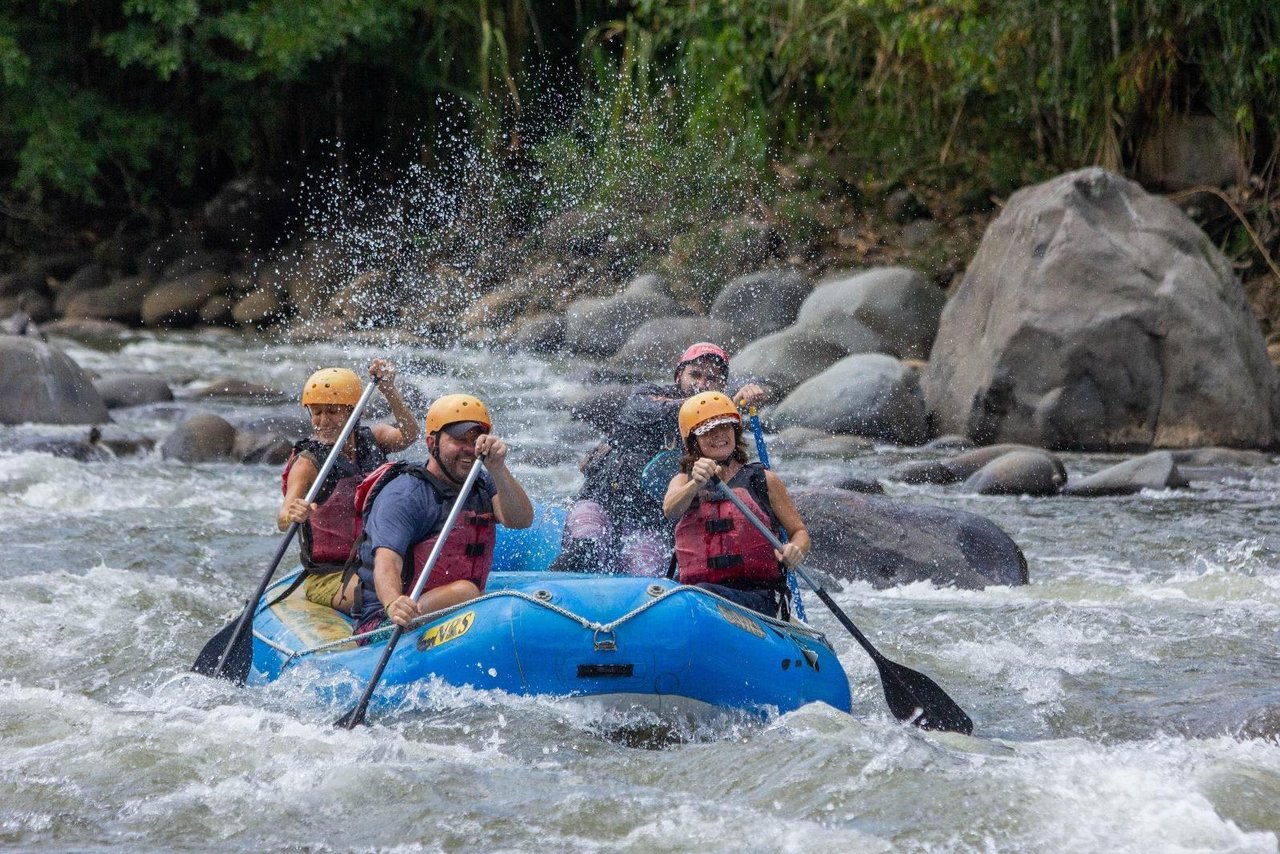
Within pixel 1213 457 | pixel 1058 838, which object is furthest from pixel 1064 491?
pixel 1058 838

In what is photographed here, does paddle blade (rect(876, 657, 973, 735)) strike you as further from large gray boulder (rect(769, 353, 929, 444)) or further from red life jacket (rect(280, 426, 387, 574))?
large gray boulder (rect(769, 353, 929, 444))

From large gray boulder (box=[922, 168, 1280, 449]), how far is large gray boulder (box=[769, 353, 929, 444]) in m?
0.29

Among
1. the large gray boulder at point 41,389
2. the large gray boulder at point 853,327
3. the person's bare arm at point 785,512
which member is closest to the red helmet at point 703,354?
the person's bare arm at point 785,512

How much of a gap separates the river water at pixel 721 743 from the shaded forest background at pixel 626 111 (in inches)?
241

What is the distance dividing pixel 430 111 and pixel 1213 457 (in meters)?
12.6

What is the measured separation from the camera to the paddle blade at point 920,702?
5.13m

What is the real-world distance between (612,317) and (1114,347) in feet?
17.0

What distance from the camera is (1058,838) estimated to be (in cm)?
404

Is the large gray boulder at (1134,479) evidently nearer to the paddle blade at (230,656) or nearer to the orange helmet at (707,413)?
the orange helmet at (707,413)

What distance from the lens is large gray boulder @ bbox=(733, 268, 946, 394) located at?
487 inches

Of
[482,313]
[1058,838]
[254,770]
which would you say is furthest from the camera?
[482,313]

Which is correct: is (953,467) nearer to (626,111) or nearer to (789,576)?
(789,576)

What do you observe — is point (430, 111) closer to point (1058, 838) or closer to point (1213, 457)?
point (1213, 457)

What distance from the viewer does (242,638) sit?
18.0ft
